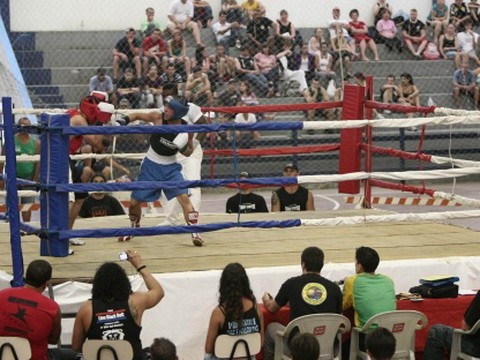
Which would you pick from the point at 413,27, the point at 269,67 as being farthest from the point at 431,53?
the point at 269,67

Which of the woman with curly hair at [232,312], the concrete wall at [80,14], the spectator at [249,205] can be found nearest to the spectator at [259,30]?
the concrete wall at [80,14]

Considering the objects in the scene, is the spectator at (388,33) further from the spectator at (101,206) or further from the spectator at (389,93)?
the spectator at (101,206)

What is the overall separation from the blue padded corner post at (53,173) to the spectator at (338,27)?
41.7ft

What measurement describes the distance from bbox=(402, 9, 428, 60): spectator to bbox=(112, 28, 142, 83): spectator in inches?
223

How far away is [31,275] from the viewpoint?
6.35 meters

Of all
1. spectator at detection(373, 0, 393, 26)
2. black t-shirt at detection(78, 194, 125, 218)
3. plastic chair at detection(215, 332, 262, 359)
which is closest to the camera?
plastic chair at detection(215, 332, 262, 359)

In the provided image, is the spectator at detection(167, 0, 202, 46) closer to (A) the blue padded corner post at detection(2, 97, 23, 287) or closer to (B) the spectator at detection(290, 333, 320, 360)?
(A) the blue padded corner post at detection(2, 97, 23, 287)

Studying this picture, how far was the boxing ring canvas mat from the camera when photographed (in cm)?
731

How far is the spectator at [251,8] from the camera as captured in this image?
19.8 meters

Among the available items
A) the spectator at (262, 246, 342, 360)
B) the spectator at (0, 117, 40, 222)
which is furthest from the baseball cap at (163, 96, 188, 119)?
the spectator at (0, 117, 40, 222)

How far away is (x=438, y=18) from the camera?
21.2 metres

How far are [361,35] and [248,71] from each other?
3094mm

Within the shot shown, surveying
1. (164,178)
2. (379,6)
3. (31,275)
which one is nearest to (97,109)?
(164,178)

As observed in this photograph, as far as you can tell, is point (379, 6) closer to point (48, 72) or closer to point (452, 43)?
point (452, 43)
